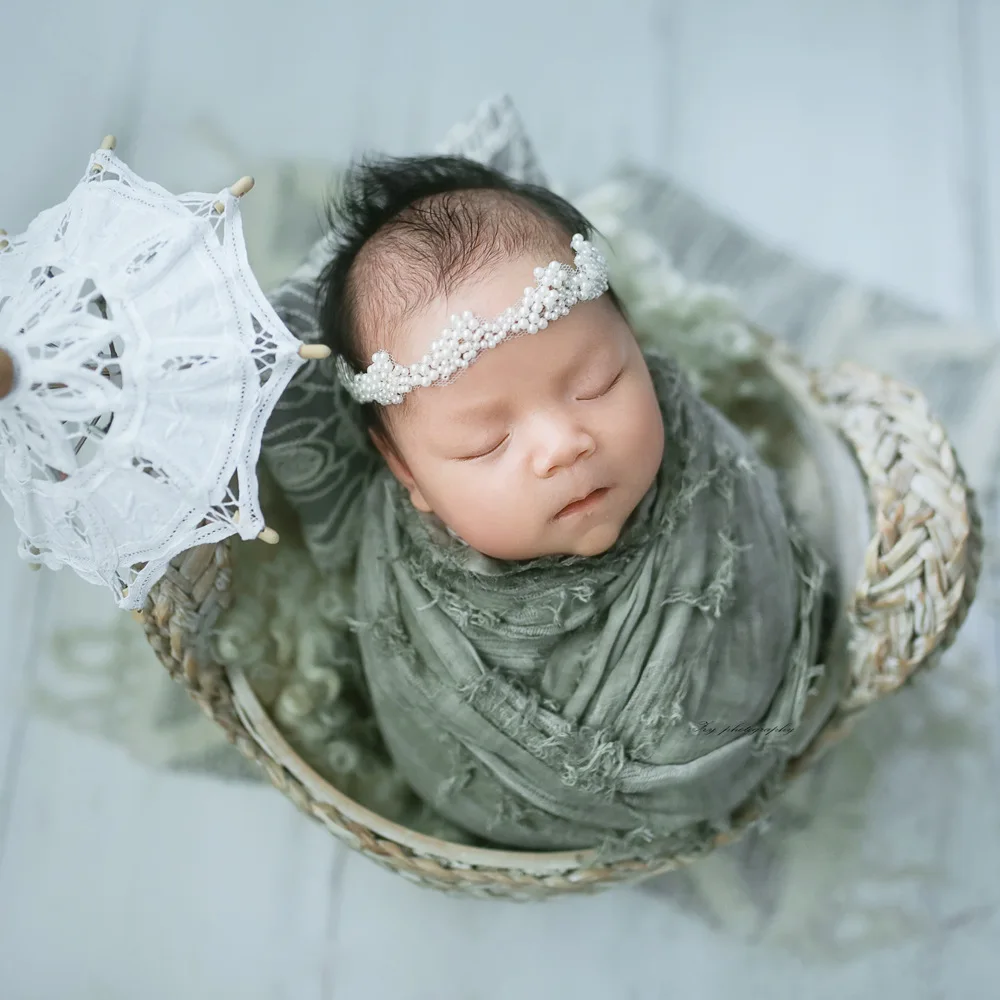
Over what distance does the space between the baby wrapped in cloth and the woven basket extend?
0.04 meters

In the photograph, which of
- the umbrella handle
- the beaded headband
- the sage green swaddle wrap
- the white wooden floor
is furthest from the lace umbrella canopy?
the white wooden floor

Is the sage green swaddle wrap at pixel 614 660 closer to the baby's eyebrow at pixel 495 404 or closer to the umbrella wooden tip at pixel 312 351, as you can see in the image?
the baby's eyebrow at pixel 495 404

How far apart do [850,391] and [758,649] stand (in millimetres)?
356

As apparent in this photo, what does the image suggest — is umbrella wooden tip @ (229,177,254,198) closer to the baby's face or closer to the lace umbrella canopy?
the lace umbrella canopy

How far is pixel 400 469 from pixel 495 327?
219mm

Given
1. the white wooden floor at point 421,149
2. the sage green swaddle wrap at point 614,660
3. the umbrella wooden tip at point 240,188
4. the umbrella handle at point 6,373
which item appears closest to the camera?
the umbrella handle at point 6,373

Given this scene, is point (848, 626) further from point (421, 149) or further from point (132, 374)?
point (421, 149)

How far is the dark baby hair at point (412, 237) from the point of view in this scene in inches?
36.3

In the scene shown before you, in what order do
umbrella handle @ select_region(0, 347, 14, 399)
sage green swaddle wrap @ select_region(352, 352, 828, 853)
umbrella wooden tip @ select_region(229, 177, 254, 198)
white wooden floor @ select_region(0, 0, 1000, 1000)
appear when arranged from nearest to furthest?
umbrella handle @ select_region(0, 347, 14, 399) → umbrella wooden tip @ select_region(229, 177, 254, 198) → sage green swaddle wrap @ select_region(352, 352, 828, 853) → white wooden floor @ select_region(0, 0, 1000, 1000)

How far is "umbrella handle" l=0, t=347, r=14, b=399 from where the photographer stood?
28.9 inches

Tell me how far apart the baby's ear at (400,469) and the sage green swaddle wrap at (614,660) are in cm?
4

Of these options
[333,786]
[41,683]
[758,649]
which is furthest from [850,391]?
[41,683]

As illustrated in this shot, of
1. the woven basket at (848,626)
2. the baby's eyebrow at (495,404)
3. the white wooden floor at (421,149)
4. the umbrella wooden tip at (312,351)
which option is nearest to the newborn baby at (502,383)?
the baby's eyebrow at (495,404)

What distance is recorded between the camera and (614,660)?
1024 millimetres
